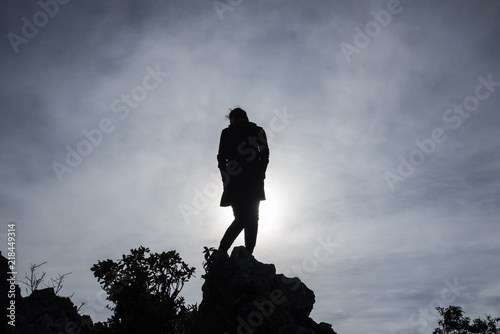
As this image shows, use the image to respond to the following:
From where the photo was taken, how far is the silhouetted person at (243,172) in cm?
724

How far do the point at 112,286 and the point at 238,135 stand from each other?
12.5 ft

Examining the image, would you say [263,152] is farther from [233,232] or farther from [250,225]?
[233,232]

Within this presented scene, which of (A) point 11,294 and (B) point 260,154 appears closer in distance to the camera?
(B) point 260,154

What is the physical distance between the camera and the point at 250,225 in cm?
721

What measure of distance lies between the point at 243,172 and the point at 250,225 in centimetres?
110

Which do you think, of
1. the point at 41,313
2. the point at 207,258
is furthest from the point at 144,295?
the point at 41,313

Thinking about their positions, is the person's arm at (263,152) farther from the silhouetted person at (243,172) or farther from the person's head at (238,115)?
the person's head at (238,115)

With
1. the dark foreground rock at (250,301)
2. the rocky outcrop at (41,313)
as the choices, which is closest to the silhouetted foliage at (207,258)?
the dark foreground rock at (250,301)

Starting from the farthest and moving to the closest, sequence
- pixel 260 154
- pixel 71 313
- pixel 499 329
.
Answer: pixel 499 329 → pixel 71 313 → pixel 260 154

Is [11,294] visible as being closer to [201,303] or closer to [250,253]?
[201,303]

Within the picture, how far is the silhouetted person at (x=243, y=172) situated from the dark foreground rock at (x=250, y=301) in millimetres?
542

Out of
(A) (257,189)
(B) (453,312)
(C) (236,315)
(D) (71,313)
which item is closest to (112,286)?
(C) (236,315)

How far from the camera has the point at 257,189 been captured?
24.2 feet

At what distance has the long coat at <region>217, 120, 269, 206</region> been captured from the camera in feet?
24.0
